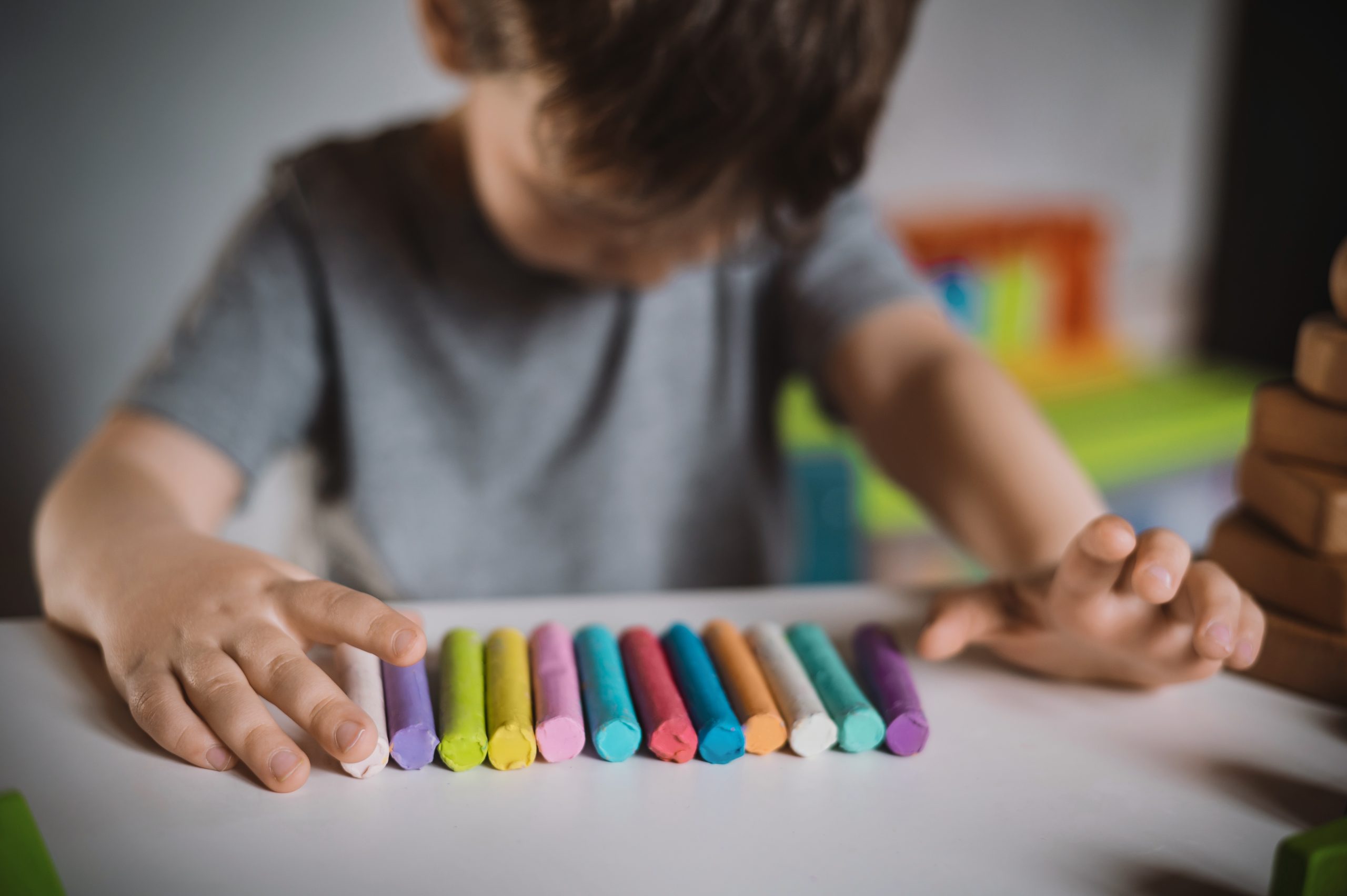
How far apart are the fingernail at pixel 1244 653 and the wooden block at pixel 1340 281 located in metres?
0.15

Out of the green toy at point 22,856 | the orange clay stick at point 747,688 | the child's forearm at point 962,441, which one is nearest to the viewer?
the green toy at point 22,856

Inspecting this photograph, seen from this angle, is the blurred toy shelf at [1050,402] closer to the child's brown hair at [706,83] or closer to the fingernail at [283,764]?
the child's brown hair at [706,83]

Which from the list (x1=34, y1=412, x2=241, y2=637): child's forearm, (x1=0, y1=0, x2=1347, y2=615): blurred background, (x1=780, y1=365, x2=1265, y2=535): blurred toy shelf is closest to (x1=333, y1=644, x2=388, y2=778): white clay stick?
(x1=34, y1=412, x2=241, y2=637): child's forearm

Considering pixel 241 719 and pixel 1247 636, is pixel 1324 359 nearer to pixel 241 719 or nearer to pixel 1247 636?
pixel 1247 636

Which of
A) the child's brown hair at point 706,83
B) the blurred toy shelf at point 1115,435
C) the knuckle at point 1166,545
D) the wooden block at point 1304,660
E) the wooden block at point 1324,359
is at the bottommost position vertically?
the blurred toy shelf at point 1115,435

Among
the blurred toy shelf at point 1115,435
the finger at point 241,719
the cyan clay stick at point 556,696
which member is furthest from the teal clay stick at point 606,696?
the blurred toy shelf at point 1115,435

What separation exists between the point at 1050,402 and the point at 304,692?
1332mm

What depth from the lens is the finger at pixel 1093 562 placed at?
0.40 meters

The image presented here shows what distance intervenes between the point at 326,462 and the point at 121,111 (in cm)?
46

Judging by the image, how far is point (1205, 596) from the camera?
1.35 ft

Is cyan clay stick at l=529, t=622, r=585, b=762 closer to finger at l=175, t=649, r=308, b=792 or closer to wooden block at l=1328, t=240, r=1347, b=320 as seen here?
finger at l=175, t=649, r=308, b=792

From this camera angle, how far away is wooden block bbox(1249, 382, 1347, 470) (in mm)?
448

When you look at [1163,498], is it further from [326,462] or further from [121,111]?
[121,111]

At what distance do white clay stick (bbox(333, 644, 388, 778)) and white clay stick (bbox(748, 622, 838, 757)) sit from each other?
15 cm
